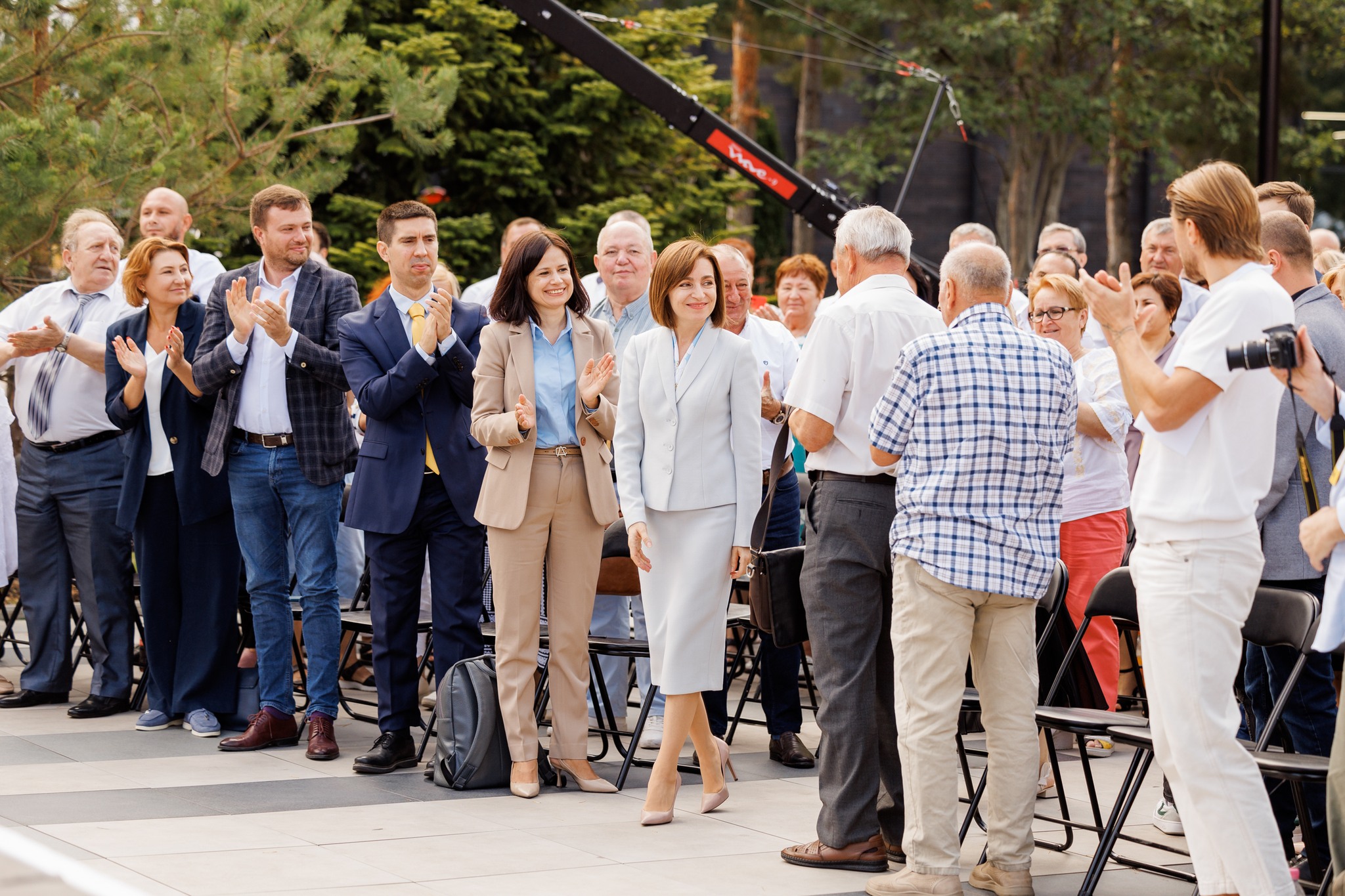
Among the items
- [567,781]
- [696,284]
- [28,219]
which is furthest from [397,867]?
[28,219]

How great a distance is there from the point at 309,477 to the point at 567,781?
5.28 feet

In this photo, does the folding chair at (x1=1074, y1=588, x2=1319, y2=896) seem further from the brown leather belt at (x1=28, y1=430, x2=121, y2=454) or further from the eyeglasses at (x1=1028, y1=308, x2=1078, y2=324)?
the brown leather belt at (x1=28, y1=430, x2=121, y2=454)

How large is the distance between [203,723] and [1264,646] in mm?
4326

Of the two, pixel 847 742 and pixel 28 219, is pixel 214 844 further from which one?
pixel 28 219

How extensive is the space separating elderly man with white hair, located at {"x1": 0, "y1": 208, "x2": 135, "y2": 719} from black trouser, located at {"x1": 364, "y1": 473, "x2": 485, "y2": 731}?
1.73 metres

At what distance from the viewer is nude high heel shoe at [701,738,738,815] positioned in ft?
17.3

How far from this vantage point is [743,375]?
5.22 m

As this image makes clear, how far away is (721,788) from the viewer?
17.4 ft

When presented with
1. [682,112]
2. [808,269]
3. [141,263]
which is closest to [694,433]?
[141,263]

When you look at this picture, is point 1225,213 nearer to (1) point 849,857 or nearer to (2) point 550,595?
(1) point 849,857

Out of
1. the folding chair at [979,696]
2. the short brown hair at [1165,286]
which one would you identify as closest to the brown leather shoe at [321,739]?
the folding chair at [979,696]

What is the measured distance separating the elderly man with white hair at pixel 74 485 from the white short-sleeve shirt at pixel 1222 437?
492 cm

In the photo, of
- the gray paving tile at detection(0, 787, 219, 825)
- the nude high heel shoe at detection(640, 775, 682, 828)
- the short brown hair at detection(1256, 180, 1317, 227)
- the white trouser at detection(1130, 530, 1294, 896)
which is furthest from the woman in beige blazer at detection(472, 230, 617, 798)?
the short brown hair at detection(1256, 180, 1317, 227)

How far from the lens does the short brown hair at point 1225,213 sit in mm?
3793
